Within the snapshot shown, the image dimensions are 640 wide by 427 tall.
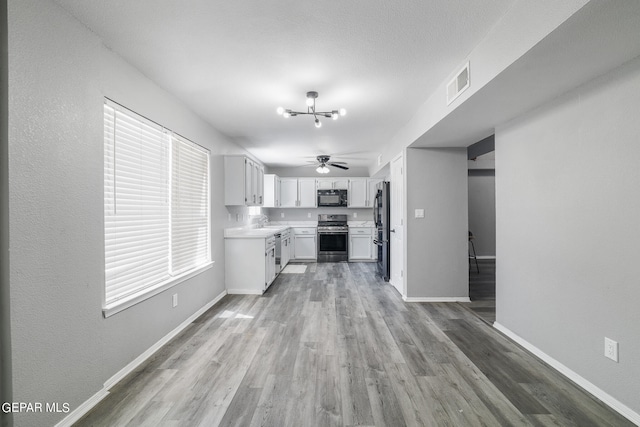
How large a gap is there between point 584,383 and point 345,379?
64.1 inches

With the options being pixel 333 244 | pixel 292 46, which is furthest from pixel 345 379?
pixel 333 244

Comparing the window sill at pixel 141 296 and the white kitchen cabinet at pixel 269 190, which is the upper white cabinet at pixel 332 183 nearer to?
the white kitchen cabinet at pixel 269 190

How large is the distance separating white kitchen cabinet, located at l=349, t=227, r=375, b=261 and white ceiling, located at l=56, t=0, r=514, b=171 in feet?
13.7

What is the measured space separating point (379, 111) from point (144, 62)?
2423mm

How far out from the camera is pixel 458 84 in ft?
8.04

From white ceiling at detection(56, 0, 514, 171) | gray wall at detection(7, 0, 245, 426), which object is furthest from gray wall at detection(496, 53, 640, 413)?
gray wall at detection(7, 0, 245, 426)

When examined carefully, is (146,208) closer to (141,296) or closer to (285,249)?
(141,296)

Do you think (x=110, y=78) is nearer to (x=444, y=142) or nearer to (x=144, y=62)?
(x=144, y=62)

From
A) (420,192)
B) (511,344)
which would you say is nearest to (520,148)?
(420,192)

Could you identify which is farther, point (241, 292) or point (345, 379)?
point (241, 292)

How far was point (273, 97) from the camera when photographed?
3.09 meters

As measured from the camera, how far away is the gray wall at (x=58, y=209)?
146 cm

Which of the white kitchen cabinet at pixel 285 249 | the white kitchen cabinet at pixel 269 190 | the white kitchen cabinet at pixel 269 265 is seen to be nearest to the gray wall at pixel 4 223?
the white kitchen cabinet at pixel 269 265

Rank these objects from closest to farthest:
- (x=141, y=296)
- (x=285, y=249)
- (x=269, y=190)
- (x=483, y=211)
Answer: (x=141, y=296)
(x=285, y=249)
(x=269, y=190)
(x=483, y=211)
